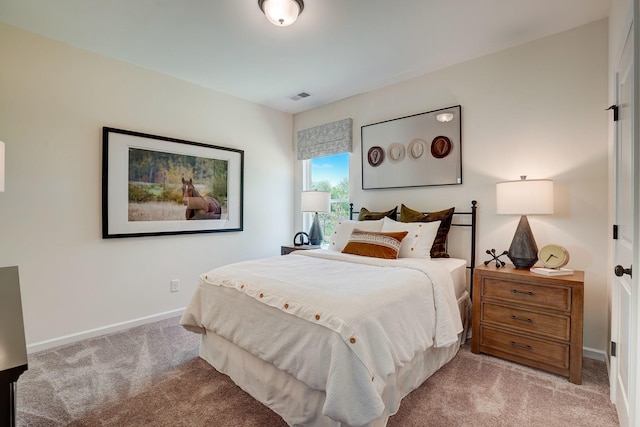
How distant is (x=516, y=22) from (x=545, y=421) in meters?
2.73

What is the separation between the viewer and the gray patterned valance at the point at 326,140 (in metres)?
3.91

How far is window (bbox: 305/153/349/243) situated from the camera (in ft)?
13.5

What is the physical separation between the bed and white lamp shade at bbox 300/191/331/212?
1.23 metres

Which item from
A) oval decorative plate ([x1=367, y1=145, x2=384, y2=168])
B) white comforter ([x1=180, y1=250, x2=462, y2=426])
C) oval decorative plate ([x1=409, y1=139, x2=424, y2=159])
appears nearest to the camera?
white comforter ([x1=180, y1=250, x2=462, y2=426])

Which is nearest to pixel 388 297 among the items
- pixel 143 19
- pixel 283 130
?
pixel 143 19

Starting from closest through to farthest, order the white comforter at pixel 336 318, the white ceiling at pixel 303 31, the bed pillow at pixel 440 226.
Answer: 1. the white comforter at pixel 336 318
2. the white ceiling at pixel 303 31
3. the bed pillow at pixel 440 226

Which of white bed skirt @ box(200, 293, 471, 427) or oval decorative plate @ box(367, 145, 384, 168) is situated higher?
oval decorative plate @ box(367, 145, 384, 168)

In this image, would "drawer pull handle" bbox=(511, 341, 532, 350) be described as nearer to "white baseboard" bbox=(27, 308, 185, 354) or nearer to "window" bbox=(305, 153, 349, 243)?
"window" bbox=(305, 153, 349, 243)

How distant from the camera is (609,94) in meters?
2.26

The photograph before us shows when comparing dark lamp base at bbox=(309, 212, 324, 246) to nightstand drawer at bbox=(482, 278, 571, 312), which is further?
dark lamp base at bbox=(309, 212, 324, 246)

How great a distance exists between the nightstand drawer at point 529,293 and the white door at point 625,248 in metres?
0.26

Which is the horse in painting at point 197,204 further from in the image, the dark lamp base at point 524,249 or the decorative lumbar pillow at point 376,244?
the dark lamp base at point 524,249

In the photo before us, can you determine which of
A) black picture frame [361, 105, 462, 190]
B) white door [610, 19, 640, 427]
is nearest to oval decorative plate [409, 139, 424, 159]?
black picture frame [361, 105, 462, 190]

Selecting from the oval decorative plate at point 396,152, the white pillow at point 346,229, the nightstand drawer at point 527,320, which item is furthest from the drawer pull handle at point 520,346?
the oval decorative plate at point 396,152
